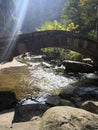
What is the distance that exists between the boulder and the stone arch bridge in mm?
14599

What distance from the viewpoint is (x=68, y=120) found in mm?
7961

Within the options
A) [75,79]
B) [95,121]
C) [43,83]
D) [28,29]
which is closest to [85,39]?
[75,79]

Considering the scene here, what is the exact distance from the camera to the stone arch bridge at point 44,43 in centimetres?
2319

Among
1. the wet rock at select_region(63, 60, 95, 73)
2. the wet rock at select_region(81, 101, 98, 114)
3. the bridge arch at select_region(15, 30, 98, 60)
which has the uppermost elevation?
the bridge arch at select_region(15, 30, 98, 60)

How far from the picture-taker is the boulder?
306 inches

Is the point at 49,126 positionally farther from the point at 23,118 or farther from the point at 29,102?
the point at 29,102

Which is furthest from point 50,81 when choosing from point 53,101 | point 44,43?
point 53,101

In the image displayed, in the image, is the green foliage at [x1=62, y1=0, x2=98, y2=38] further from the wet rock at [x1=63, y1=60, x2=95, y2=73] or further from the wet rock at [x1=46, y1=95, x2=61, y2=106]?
the wet rock at [x1=46, y1=95, x2=61, y2=106]

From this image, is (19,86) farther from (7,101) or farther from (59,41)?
(59,41)

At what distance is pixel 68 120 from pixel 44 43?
17.3 meters

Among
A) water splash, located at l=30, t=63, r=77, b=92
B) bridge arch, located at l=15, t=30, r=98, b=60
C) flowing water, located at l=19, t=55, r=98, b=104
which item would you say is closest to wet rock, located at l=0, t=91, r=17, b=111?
flowing water, located at l=19, t=55, r=98, b=104

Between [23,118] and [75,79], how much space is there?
1226cm

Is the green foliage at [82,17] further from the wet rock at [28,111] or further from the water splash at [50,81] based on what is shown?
the wet rock at [28,111]

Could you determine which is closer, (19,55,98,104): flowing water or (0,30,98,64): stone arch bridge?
(19,55,98,104): flowing water
